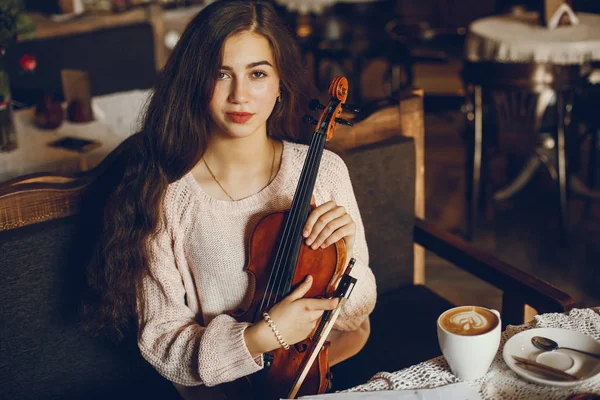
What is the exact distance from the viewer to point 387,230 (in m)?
1.98

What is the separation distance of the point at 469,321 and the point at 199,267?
595 mm

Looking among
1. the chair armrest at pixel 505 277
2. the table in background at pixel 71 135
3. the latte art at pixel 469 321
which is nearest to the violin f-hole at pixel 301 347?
the latte art at pixel 469 321

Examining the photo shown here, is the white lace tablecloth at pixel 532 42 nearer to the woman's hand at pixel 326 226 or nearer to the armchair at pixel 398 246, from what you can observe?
the armchair at pixel 398 246

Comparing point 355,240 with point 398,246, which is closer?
point 355,240

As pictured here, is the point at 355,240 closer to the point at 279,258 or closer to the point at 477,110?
the point at 279,258

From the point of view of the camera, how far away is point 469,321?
44.3 inches

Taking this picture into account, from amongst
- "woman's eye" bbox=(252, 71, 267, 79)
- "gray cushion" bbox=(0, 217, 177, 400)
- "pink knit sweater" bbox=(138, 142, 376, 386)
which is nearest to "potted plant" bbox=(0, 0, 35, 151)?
"gray cushion" bbox=(0, 217, 177, 400)

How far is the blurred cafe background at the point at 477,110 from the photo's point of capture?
8.53 feet

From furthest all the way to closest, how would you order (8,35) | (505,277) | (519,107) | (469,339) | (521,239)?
(521,239) → (519,107) → (8,35) → (505,277) → (469,339)

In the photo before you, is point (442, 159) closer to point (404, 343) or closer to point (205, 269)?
point (404, 343)

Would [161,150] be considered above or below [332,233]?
above

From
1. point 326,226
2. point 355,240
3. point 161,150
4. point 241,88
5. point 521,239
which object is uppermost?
point 241,88

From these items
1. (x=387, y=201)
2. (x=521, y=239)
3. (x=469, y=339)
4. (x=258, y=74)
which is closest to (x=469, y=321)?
(x=469, y=339)

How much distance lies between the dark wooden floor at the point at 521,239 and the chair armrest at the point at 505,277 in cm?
100
